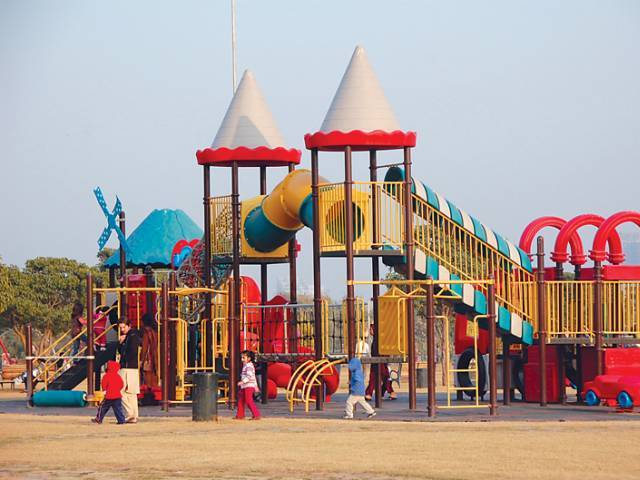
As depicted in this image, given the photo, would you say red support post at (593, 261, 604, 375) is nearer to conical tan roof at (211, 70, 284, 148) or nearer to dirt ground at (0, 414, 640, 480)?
dirt ground at (0, 414, 640, 480)

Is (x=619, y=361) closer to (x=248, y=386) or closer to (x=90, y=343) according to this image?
(x=248, y=386)

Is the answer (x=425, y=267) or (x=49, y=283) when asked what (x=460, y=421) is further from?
(x=49, y=283)

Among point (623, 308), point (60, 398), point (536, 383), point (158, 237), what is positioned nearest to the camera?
point (623, 308)

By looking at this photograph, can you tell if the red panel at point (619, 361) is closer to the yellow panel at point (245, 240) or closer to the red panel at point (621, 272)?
the red panel at point (621, 272)

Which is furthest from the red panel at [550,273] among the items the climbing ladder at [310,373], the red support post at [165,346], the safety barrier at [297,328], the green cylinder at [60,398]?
the green cylinder at [60,398]

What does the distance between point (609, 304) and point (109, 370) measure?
1171 centimetres

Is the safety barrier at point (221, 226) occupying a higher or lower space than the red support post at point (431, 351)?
higher

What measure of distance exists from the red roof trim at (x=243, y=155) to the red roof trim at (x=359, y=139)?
355 cm

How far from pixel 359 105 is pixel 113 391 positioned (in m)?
8.50

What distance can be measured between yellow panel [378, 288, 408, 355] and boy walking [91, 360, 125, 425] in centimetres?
609

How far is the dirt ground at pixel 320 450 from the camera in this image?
19969mm

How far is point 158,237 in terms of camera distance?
45.8m

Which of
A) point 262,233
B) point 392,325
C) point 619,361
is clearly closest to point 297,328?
point 262,233

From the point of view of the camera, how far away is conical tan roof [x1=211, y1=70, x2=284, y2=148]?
36.0 m
